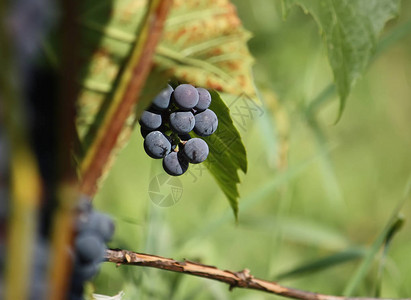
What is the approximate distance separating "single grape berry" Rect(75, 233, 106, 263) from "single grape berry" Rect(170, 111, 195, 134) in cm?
10

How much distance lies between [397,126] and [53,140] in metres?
1.89

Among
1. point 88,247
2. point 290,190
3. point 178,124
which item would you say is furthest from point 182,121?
point 290,190

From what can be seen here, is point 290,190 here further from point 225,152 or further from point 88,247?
point 88,247

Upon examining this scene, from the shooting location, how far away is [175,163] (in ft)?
1.60

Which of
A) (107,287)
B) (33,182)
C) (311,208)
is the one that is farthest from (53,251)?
(311,208)

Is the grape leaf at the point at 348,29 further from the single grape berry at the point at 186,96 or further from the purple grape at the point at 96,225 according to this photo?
the purple grape at the point at 96,225

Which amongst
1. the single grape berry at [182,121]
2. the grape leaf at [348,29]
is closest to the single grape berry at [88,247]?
the single grape berry at [182,121]

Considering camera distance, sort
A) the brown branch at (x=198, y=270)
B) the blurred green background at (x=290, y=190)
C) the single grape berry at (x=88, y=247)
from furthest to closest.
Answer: the blurred green background at (x=290, y=190), the brown branch at (x=198, y=270), the single grape berry at (x=88, y=247)

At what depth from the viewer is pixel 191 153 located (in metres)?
0.48

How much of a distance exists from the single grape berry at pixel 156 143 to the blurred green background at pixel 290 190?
9 centimetres

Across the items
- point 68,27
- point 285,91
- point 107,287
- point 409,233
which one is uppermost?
point 285,91

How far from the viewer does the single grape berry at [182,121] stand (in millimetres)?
455

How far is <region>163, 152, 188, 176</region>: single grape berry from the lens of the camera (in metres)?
0.49

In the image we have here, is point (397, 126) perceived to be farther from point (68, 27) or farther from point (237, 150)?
point (68, 27)
